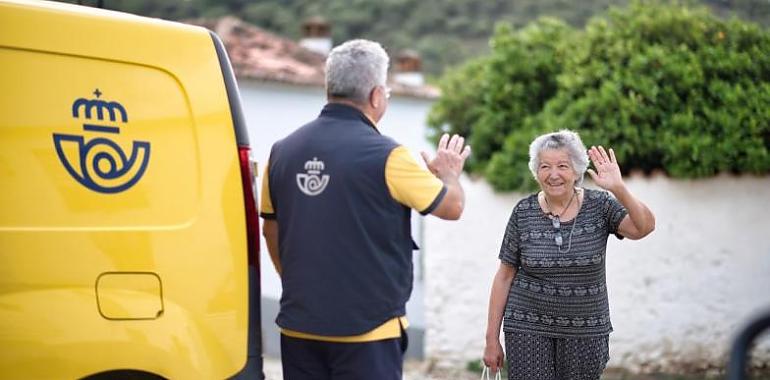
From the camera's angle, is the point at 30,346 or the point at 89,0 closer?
the point at 30,346

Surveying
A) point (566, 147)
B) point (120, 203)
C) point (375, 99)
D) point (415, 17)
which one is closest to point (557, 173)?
point (566, 147)

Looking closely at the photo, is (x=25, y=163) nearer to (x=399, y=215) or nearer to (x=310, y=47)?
(x=399, y=215)

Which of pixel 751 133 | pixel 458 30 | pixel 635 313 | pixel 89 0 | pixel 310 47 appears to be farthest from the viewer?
pixel 458 30

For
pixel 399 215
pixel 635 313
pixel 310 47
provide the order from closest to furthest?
pixel 399 215 < pixel 635 313 < pixel 310 47

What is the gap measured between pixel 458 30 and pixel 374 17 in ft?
10.6

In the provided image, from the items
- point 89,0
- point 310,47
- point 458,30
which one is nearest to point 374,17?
point 458,30

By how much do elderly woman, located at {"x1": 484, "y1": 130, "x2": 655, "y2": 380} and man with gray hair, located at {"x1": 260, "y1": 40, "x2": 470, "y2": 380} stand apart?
0.85 m

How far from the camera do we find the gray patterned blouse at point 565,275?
486 cm

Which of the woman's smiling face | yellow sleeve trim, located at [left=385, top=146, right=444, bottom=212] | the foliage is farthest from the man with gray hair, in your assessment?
the foliage

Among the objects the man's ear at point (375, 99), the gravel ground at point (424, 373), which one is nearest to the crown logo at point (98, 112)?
the man's ear at point (375, 99)

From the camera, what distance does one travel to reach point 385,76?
4270 millimetres

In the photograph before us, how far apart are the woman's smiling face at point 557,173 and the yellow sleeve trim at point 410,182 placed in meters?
0.99

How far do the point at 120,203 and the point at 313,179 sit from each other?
0.69 meters

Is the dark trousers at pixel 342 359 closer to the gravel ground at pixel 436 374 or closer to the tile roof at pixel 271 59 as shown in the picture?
the gravel ground at pixel 436 374
